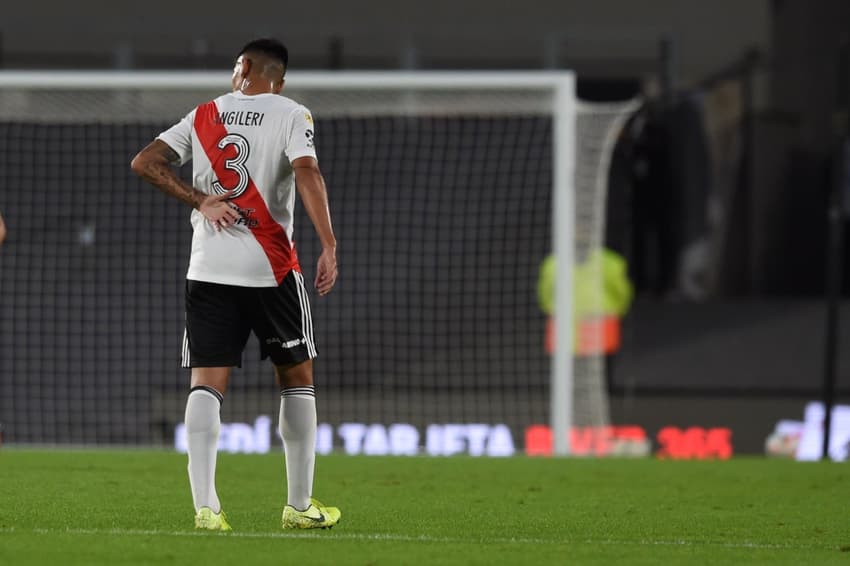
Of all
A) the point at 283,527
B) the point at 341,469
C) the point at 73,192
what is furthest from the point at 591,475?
the point at 73,192

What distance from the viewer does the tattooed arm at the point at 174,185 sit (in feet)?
16.6

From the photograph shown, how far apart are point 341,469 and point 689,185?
296 inches

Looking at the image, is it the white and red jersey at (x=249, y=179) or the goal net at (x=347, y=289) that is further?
the goal net at (x=347, y=289)

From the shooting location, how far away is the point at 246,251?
16.6 feet

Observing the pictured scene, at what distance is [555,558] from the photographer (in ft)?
15.2

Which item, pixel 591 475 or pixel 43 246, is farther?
pixel 43 246

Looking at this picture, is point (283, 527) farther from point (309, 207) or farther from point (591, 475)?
point (591, 475)

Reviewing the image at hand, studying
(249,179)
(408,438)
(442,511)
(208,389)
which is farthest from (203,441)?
(408,438)

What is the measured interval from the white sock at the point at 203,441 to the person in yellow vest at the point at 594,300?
613cm

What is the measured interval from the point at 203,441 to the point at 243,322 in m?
0.41

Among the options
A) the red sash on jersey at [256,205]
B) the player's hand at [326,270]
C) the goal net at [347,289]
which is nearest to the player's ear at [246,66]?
the red sash on jersey at [256,205]

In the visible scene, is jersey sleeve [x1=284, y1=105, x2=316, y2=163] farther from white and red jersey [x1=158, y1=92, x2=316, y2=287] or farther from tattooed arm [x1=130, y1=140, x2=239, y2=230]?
tattooed arm [x1=130, y1=140, x2=239, y2=230]

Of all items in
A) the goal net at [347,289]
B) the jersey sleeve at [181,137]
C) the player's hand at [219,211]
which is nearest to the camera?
the player's hand at [219,211]

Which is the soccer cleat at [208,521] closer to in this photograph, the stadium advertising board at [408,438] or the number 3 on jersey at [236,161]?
the number 3 on jersey at [236,161]
